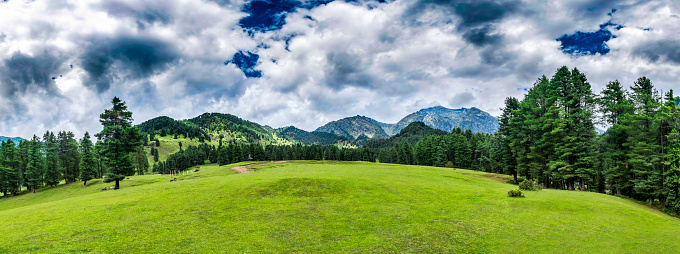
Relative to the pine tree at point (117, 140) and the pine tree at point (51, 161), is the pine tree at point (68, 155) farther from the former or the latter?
the pine tree at point (117, 140)

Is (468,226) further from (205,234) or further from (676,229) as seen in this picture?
(205,234)

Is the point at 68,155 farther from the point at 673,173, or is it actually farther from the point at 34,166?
the point at 673,173

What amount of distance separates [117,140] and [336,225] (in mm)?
46438

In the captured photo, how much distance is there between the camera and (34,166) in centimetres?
6975

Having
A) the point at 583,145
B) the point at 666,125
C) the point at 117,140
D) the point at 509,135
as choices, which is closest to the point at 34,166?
the point at 117,140

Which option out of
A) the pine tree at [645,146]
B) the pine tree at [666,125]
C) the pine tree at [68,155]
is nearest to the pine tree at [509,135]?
the pine tree at [645,146]

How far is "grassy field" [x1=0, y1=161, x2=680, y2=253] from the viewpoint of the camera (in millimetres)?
15328

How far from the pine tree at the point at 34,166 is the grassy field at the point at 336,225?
71314 mm

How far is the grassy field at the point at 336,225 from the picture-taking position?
1533 cm

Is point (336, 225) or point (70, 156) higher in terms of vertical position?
point (70, 156)

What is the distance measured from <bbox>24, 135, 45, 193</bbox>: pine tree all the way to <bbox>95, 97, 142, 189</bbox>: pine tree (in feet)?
147

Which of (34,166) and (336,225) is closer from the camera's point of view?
(336,225)

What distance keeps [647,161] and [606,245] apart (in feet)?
107

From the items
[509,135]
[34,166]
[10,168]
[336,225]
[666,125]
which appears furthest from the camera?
[34,166]
